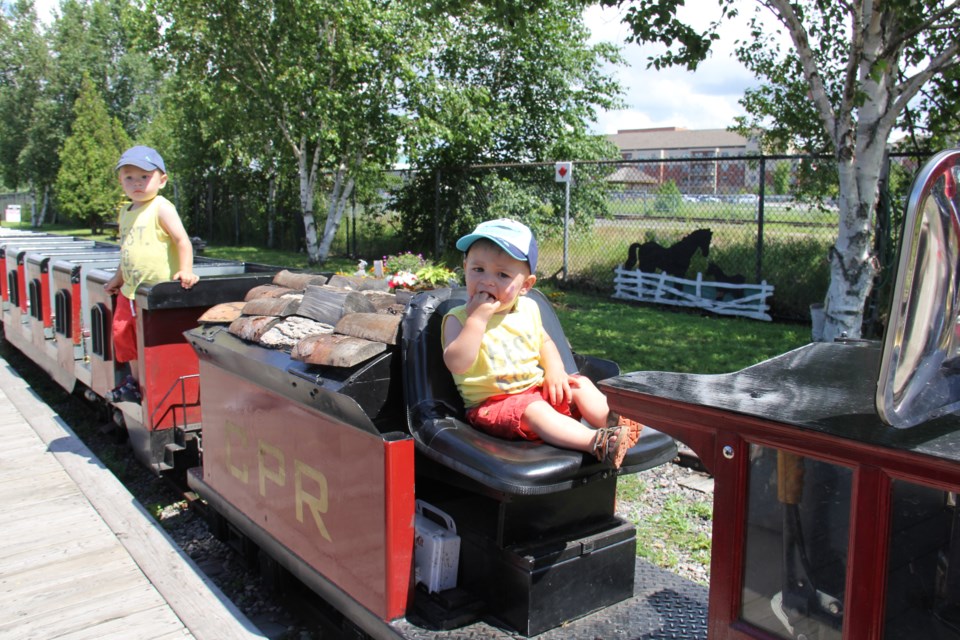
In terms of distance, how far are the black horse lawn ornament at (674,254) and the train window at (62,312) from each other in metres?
8.58

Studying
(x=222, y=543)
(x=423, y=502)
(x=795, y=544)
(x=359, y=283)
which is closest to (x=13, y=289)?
(x=222, y=543)

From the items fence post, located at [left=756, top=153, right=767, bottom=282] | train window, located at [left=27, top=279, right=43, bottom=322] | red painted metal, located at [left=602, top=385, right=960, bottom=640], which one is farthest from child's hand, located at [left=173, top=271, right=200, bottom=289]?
fence post, located at [left=756, top=153, right=767, bottom=282]

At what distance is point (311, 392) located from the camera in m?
2.81

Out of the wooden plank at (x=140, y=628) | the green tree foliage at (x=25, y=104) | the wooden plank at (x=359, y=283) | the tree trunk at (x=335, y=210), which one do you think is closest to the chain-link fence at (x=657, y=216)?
the tree trunk at (x=335, y=210)

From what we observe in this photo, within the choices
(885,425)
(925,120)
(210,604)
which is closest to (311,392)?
(210,604)

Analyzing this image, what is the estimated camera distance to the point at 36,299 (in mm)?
6812

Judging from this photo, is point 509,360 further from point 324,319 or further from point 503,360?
point 324,319

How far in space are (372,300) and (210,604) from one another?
141 cm

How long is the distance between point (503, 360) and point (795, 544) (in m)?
1.29

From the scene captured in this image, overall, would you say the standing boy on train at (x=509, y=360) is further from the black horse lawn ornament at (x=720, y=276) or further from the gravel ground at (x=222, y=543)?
the black horse lawn ornament at (x=720, y=276)

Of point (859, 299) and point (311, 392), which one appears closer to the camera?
point (311, 392)

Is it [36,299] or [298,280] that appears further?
[36,299]

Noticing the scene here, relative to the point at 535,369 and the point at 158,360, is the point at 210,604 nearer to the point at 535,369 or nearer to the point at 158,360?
the point at 535,369

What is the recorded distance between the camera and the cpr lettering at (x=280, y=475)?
2926mm
